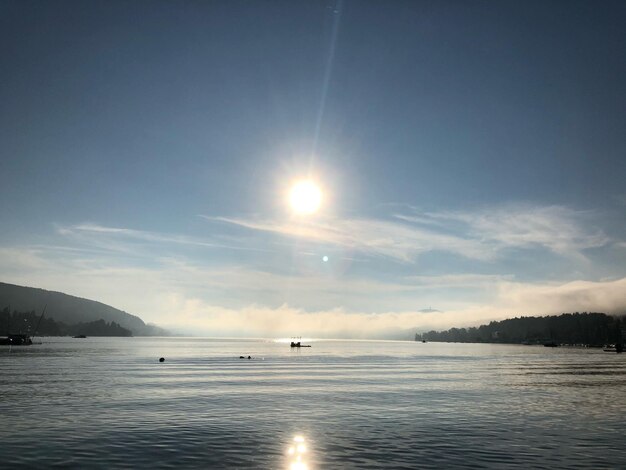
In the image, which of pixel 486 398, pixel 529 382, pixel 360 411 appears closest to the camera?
pixel 360 411

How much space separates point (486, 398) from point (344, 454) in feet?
132

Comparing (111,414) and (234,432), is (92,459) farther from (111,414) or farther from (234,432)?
(111,414)

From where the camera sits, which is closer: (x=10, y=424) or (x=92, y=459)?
(x=92, y=459)

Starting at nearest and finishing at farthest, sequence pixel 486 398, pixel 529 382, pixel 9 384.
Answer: pixel 486 398 < pixel 9 384 < pixel 529 382

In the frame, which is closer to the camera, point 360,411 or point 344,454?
point 344,454

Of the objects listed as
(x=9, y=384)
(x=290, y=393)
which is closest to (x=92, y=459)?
(x=290, y=393)

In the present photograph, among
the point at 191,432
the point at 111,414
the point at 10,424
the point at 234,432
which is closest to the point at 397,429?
the point at 234,432

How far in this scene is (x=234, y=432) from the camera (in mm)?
39312

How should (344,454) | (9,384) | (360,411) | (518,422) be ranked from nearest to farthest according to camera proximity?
(344,454)
(518,422)
(360,411)
(9,384)

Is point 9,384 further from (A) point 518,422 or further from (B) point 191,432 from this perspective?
(A) point 518,422

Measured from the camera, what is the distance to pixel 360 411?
51.2m

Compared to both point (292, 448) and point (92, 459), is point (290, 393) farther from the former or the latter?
point (92, 459)

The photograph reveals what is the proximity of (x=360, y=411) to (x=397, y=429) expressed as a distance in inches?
426

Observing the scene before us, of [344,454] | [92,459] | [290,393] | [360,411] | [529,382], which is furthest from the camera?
[529,382]
